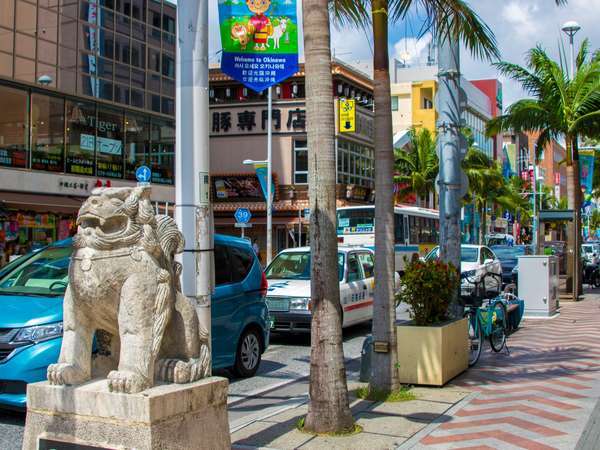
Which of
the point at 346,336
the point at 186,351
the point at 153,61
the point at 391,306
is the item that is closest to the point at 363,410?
the point at 391,306

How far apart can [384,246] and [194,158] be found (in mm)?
2799

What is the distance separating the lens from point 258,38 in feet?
27.3

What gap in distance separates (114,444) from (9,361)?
3.12 meters

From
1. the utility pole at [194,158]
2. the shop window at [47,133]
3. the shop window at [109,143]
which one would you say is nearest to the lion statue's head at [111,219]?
the utility pole at [194,158]

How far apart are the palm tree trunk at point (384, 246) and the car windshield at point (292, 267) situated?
5.74 m

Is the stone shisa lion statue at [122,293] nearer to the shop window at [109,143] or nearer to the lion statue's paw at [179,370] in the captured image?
the lion statue's paw at [179,370]

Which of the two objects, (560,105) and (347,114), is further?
(347,114)

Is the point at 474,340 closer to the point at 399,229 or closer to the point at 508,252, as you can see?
the point at 508,252

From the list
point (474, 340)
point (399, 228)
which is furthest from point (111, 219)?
point (399, 228)

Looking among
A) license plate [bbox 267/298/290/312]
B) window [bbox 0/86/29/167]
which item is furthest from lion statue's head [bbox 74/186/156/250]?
window [bbox 0/86/29/167]

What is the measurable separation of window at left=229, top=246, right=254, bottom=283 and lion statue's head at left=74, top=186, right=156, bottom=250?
5.45 m

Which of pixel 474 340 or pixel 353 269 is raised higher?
pixel 353 269

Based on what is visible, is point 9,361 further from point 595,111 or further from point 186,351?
point 595,111

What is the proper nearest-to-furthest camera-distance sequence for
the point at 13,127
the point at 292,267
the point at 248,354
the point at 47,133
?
1. the point at 248,354
2. the point at 292,267
3. the point at 13,127
4. the point at 47,133
